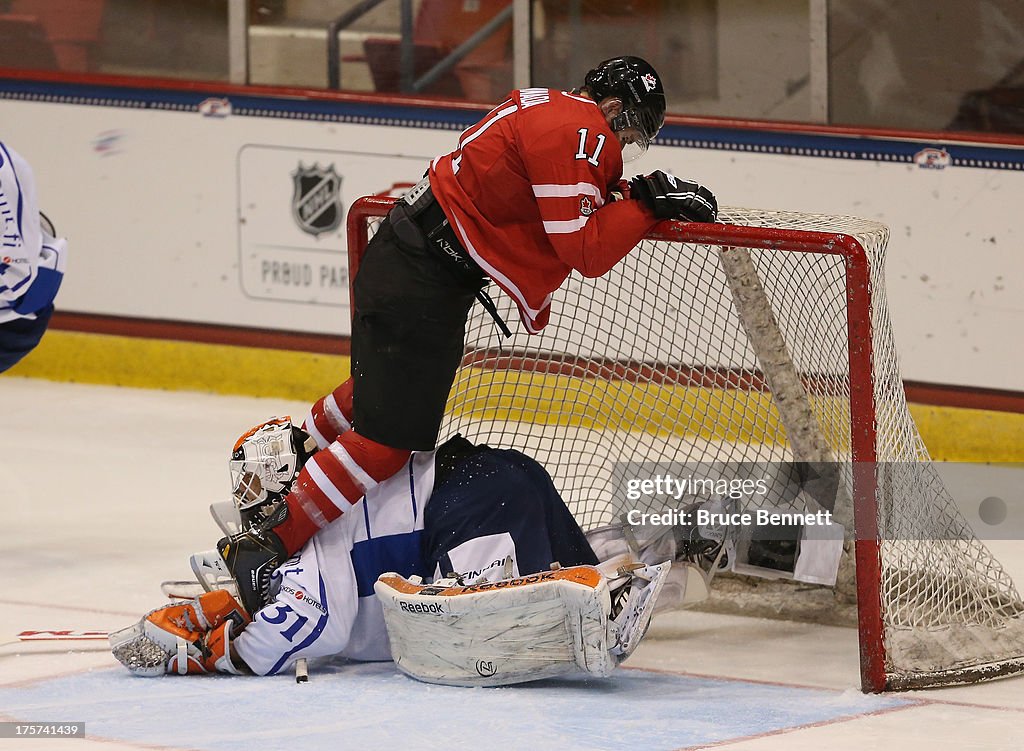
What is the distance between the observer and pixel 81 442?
7242mm

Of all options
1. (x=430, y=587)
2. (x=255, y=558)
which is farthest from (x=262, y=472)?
(x=430, y=587)

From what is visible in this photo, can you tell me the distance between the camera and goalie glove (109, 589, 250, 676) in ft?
14.0

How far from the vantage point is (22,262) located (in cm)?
482

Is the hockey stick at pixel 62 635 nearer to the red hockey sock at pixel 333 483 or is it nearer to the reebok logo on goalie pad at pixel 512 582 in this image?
the red hockey sock at pixel 333 483

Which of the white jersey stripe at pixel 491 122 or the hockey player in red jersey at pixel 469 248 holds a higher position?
the white jersey stripe at pixel 491 122

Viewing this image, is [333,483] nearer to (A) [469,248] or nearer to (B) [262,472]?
(B) [262,472]

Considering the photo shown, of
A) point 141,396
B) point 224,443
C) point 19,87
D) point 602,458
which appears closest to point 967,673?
point 602,458

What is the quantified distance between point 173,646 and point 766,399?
1.52m

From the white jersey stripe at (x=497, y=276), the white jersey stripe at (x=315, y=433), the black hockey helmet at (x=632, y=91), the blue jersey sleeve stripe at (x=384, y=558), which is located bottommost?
the blue jersey sleeve stripe at (x=384, y=558)

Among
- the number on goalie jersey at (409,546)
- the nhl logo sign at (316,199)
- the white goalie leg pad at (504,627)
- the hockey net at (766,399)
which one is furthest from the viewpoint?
the nhl logo sign at (316,199)

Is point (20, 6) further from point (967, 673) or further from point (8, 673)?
point (967, 673)

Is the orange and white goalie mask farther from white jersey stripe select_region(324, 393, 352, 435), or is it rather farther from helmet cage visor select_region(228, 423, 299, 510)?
white jersey stripe select_region(324, 393, 352, 435)

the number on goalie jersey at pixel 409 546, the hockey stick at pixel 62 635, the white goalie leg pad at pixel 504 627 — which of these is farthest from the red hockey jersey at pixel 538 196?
the hockey stick at pixel 62 635

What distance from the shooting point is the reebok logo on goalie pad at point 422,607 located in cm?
416
